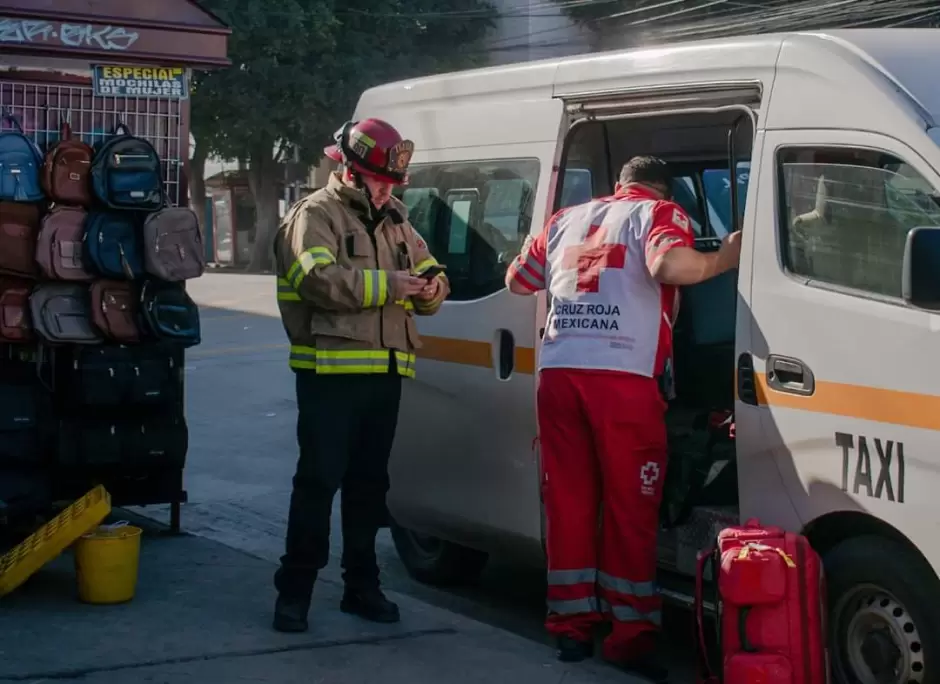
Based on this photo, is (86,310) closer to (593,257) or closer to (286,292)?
(286,292)

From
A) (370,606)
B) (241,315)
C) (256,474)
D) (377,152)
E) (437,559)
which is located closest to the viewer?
(377,152)

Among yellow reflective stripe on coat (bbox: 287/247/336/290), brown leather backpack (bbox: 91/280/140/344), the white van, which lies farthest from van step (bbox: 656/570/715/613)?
brown leather backpack (bbox: 91/280/140/344)

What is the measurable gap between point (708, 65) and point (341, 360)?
1.70 m

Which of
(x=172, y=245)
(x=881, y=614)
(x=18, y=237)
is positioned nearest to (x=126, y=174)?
(x=172, y=245)

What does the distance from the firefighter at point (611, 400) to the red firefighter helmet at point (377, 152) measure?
2.01 feet

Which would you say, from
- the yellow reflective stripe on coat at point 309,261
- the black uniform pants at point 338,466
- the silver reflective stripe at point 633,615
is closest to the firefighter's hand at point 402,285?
the yellow reflective stripe on coat at point 309,261

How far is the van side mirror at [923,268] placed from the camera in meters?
4.12

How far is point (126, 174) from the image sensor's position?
22.5 ft

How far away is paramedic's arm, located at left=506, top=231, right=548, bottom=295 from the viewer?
555 centimetres

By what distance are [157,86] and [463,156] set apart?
68.5 inches

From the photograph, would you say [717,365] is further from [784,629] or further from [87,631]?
[87,631]

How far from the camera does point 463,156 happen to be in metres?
6.40

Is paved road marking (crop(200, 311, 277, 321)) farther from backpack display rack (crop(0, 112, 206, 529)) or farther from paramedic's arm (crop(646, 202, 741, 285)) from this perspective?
paramedic's arm (crop(646, 202, 741, 285))

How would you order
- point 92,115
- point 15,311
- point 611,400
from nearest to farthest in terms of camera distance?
point 611,400, point 15,311, point 92,115
